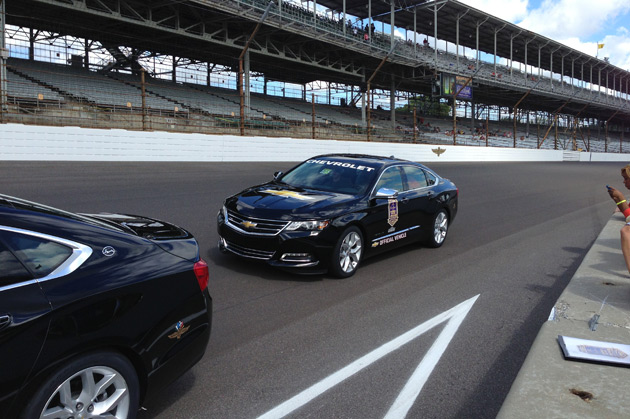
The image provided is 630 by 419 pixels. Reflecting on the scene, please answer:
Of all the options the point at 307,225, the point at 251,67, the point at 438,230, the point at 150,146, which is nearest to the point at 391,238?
the point at 438,230

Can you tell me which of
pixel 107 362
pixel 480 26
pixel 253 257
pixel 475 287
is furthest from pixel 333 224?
pixel 480 26

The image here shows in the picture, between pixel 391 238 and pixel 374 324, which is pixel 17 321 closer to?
pixel 374 324

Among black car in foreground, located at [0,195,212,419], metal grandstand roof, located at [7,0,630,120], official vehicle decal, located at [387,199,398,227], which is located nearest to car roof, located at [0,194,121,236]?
black car in foreground, located at [0,195,212,419]

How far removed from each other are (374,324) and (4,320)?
125 inches

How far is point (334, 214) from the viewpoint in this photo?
19.0ft

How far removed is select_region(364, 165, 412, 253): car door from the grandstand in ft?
42.0

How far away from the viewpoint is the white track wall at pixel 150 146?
14.4 m

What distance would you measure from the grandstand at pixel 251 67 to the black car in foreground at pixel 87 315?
14619mm

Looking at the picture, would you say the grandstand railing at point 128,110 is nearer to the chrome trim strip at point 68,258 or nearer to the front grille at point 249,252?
the front grille at point 249,252

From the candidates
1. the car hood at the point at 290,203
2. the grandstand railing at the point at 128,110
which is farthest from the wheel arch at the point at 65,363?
the grandstand railing at the point at 128,110

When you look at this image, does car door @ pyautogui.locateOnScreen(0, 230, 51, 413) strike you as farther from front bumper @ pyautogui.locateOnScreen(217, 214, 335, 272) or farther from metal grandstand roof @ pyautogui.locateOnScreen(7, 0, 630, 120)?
metal grandstand roof @ pyautogui.locateOnScreen(7, 0, 630, 120)

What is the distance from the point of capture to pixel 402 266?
679 cm

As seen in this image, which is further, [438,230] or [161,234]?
[438,230]

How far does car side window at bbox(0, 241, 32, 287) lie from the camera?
2230 mm
